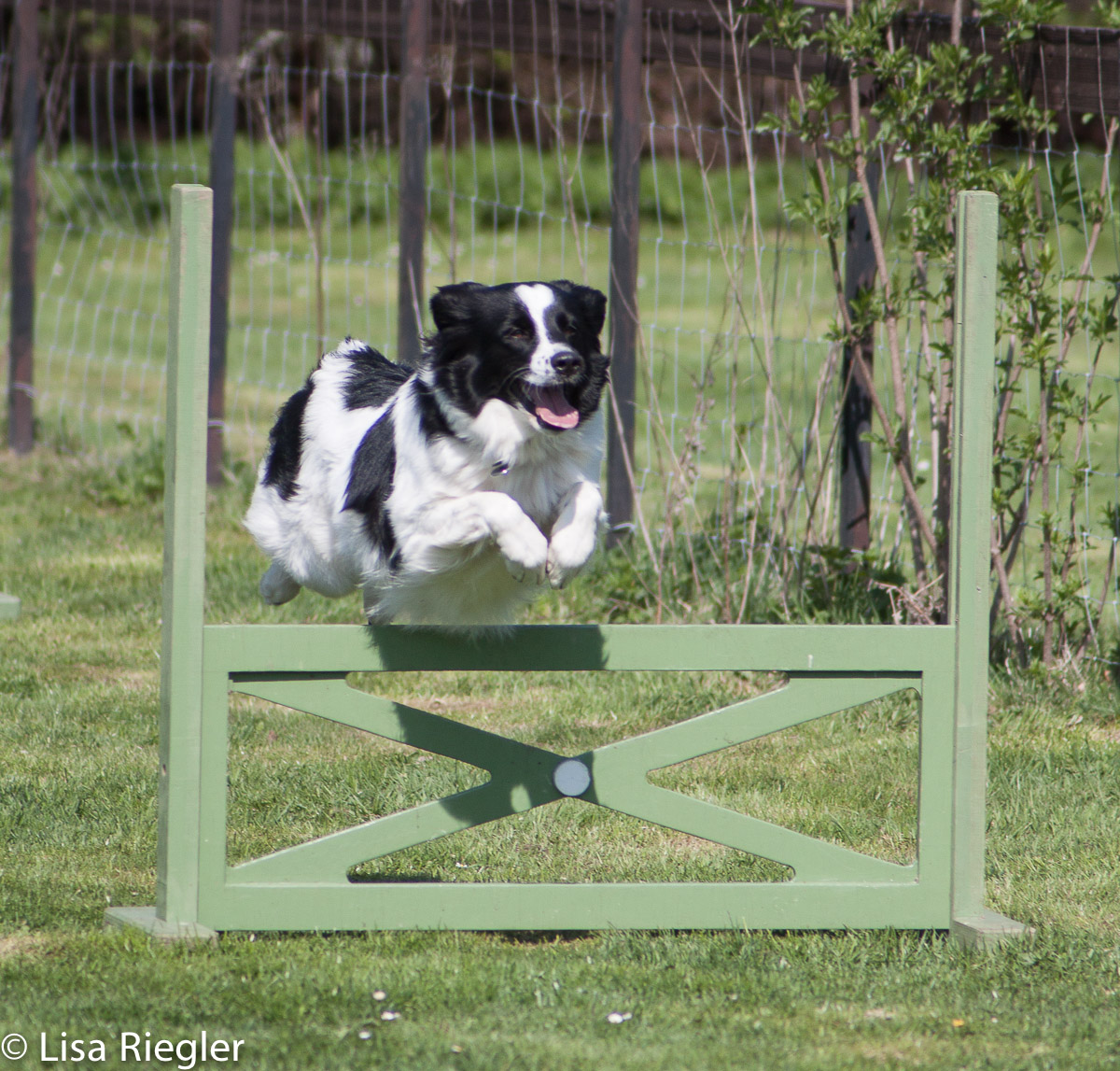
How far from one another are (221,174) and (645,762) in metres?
4.64

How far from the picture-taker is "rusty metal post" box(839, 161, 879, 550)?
186 inches

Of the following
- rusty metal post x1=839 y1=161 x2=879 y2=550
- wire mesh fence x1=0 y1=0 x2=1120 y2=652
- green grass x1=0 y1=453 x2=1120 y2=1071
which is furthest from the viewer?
rusty metal post x1=839 y1=161 x2=879 y2=550

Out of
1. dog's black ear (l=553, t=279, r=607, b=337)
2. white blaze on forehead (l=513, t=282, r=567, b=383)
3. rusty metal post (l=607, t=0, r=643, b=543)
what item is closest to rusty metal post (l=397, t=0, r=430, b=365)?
rusty metal post (l=607, t=0, r=643, b=543)

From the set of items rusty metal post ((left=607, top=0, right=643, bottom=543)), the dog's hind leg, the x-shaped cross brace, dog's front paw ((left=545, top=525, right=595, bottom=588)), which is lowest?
the x-shaped cross brace

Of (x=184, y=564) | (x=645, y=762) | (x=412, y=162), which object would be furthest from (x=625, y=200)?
(x=184, y=564)

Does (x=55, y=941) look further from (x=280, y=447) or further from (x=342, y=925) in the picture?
(x=280, y=447)

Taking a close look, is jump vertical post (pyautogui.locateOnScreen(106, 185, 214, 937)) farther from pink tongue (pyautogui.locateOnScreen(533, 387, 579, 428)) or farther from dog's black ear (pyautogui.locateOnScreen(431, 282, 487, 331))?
pink tongue (pyautogui.locateOnScreen(533, 387, 579, 428))

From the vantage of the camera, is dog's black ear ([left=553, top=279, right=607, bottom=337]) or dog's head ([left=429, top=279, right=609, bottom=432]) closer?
dog's head ([left=429, top=279, right=609, bottom=432])

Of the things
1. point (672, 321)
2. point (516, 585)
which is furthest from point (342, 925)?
point (672, 321)

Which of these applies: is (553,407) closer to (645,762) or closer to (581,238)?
(645,762)

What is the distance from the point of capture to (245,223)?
48.0 ft

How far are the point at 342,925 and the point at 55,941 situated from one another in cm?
55

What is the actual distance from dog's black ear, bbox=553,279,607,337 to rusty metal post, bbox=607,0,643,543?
2.09 metres

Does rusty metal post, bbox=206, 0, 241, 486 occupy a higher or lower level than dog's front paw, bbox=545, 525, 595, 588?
higher
